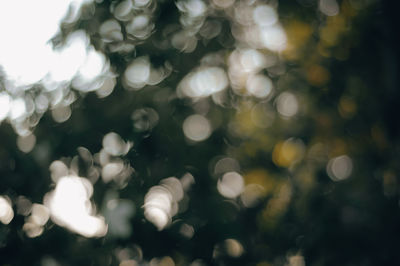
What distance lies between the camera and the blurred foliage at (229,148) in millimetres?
1077

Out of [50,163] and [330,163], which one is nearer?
[50,163]

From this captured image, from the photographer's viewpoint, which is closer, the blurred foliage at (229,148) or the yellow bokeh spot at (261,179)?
the blurred foliage at (229,148)

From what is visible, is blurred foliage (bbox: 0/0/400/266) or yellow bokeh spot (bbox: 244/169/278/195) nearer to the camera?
blurred foliage (bbox: 0/0/400/266)

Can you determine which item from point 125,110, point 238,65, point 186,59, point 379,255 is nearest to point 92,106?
point 125,110

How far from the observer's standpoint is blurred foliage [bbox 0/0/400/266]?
42.4 inches

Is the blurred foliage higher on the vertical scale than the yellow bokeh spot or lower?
higher

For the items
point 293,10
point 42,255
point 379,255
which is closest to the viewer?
point 42,255

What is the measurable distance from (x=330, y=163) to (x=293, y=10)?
616 mm

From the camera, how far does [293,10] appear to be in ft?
4.55

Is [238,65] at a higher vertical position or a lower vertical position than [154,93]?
lower

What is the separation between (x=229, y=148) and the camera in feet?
4.33

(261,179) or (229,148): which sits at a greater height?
(229,148)

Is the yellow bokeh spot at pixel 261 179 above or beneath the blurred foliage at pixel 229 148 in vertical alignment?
beneath

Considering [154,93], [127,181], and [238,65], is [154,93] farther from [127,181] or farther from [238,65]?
[238,65]
